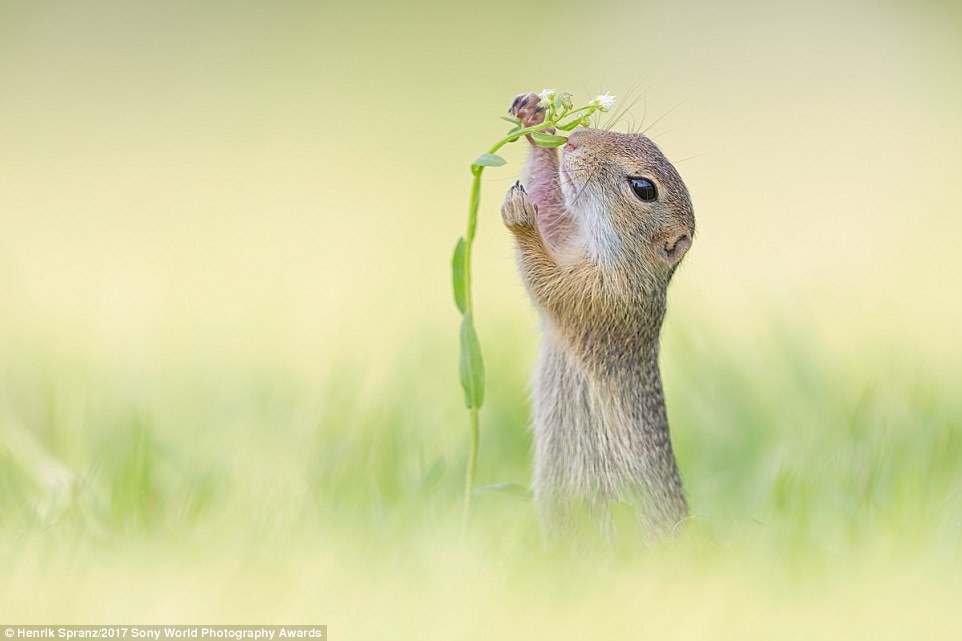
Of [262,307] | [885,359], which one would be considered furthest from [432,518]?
[885,359]

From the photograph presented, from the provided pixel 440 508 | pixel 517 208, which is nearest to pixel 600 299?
pixel 517 208

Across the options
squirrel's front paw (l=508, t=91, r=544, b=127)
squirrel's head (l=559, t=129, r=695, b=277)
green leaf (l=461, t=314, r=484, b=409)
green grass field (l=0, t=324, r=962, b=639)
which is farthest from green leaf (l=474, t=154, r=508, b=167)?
green grass field (l=0, t=324, r=962, b=639)

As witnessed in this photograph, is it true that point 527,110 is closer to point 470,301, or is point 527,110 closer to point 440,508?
point 470,301

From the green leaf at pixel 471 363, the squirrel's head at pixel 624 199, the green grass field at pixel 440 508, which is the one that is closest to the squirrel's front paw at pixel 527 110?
the squirrel's head at pixel 624 199

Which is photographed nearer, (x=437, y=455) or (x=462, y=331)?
(x=462, y=331)

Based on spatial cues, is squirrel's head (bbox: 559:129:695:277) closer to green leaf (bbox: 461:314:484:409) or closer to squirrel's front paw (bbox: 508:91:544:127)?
squirrel's front paw (bbox: 508:91:544:127)

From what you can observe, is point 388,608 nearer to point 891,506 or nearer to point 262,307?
point 891,506

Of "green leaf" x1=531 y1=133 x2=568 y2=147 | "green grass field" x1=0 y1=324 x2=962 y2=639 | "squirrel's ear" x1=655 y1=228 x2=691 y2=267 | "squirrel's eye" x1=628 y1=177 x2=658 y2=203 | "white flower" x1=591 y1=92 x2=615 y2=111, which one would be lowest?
"green grass field" x1=0 y1=324 x2=962 y2=639
